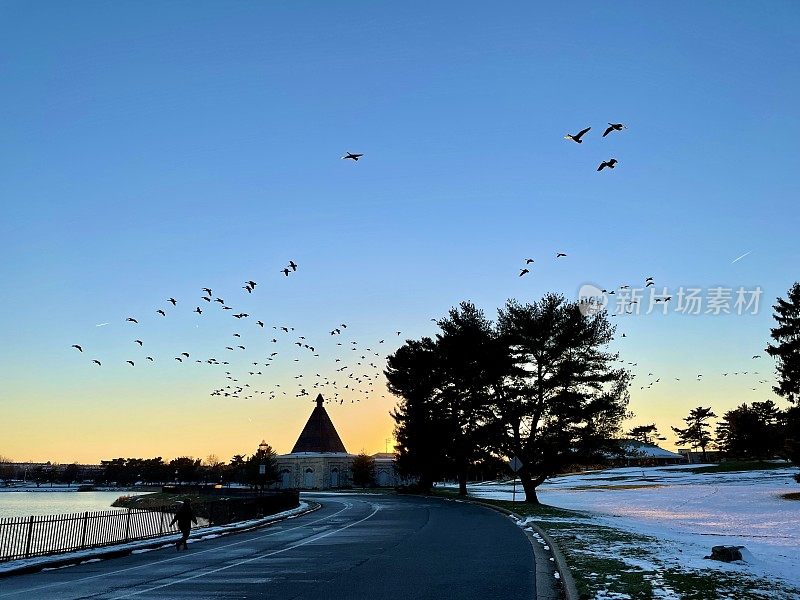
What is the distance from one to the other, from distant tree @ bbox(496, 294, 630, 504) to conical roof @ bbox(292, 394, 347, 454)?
8660cm

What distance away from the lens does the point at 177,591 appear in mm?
13117

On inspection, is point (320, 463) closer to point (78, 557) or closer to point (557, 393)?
point (557, 393)

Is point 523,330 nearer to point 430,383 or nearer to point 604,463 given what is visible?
point 604,463

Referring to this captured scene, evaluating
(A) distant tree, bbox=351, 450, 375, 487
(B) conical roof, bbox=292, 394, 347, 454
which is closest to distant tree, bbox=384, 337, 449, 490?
(A) distant tree, bbox=351, 450, 375, 487

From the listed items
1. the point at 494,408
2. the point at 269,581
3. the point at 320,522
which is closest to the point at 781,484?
the point at 494,408

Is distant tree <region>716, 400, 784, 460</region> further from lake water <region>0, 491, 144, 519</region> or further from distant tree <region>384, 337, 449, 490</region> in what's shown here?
lake water <region>0, 491, 144, 519</region>

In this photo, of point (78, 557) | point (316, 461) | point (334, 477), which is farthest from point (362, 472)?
point (78, 557)

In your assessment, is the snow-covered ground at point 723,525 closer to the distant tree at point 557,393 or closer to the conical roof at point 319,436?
the distant tree at point 557,393

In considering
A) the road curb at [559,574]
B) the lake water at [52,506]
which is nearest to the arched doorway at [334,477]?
the lake water at [52,506]

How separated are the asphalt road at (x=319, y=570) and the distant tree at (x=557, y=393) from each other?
18.4 metres

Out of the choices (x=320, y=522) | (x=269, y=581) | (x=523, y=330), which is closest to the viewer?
(x=269, y=581)

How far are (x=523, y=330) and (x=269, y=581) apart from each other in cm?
3364

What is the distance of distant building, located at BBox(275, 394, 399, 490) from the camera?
122 meters

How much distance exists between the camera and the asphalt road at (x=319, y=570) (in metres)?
12.6
